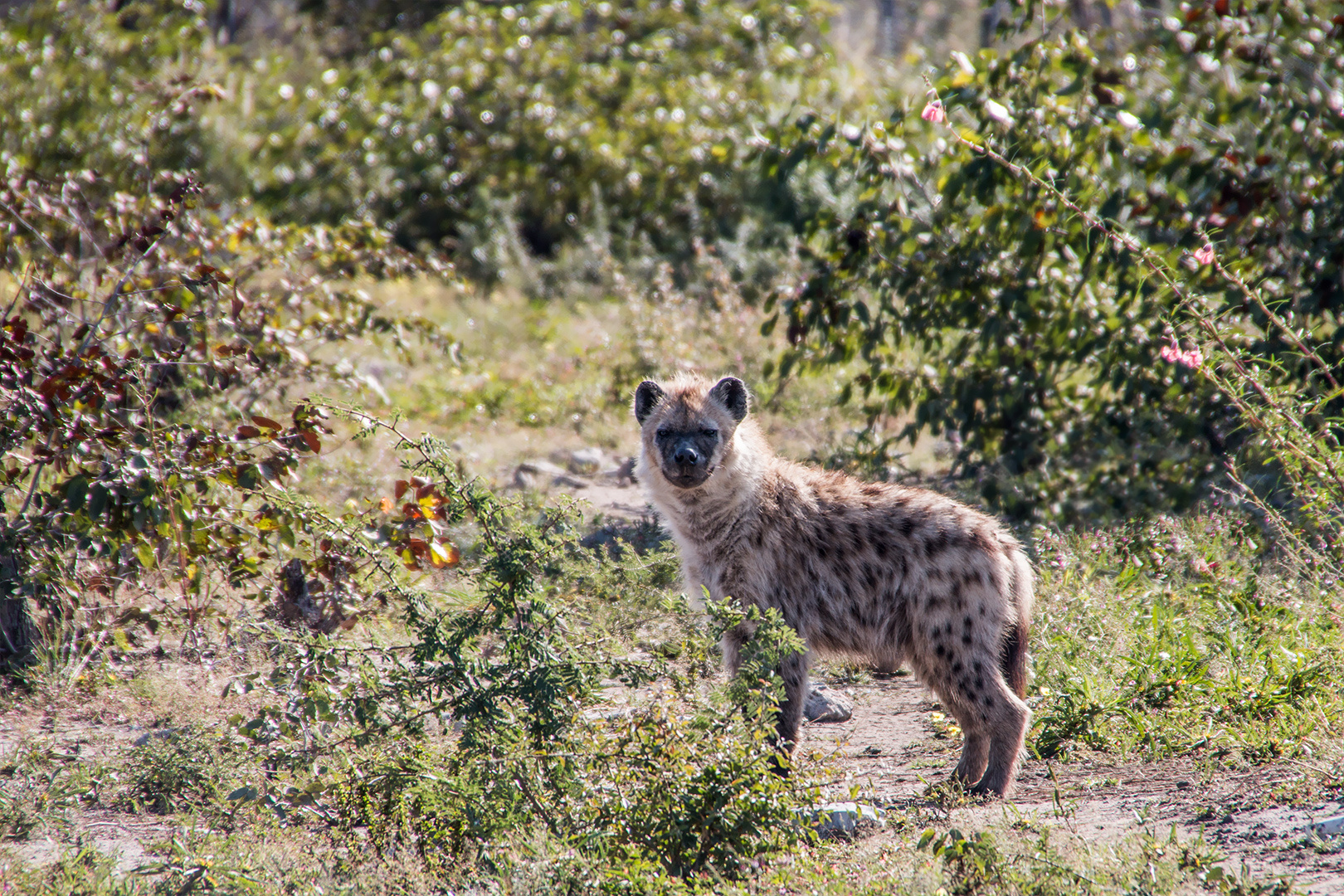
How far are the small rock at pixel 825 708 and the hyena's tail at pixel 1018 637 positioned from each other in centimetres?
86

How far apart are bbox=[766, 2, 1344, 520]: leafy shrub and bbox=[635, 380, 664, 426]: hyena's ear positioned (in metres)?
1.91

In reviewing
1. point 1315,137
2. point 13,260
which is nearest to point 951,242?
point 1315,137

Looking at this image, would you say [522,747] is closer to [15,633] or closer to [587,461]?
[15,633]

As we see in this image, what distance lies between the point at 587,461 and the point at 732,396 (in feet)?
10.0

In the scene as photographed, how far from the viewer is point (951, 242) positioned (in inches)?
278

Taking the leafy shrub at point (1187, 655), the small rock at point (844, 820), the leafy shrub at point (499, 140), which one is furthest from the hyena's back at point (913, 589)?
the leafy shrub at point (499, 140)

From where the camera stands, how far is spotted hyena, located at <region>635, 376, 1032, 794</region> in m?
4.50

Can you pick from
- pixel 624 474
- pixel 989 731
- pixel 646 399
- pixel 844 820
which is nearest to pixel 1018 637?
pixel 989 731

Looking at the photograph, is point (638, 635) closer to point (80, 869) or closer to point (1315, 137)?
point (80, 869)

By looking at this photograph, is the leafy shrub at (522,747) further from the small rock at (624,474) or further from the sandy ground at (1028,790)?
the small rock at (624,474)

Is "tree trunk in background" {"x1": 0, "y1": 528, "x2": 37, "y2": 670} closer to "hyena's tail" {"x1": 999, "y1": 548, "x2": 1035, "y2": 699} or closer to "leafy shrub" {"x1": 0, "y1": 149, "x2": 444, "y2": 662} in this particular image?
"leafy shrub" {"x1": 0, "y1": 149, "x2": 444, "y2": 662}

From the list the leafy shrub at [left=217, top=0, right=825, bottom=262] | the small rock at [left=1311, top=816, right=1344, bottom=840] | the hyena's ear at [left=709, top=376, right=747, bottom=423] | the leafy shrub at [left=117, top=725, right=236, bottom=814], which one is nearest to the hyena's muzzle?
the hyena's ear at [left=709, top=376, right=747, bottom=423]

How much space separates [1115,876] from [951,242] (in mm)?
4499

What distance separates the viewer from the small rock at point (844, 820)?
376cm
